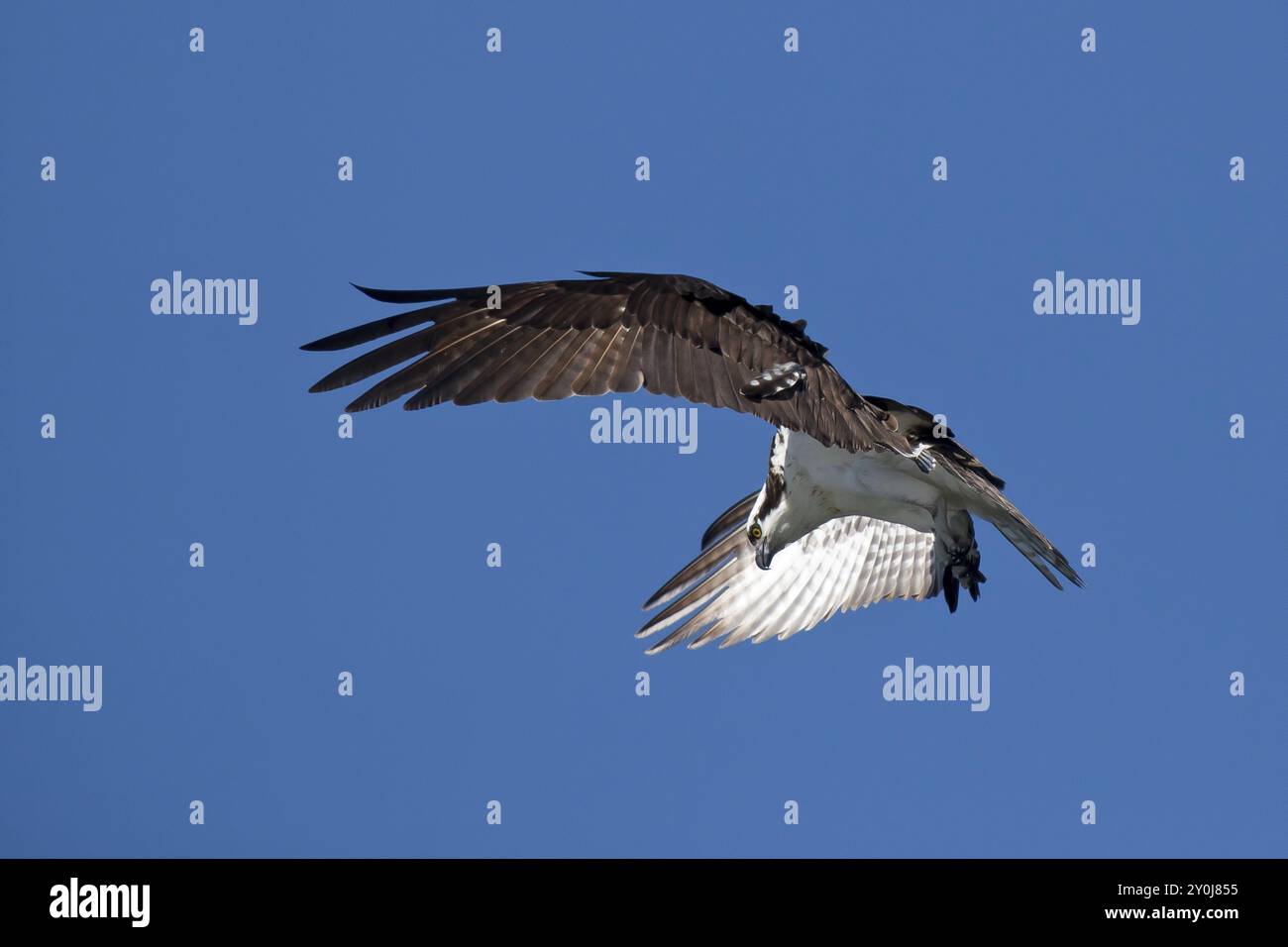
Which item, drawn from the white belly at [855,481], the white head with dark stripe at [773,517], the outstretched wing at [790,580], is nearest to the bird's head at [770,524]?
the white head with dark stripe at [773,517]

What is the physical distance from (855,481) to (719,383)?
2577mm

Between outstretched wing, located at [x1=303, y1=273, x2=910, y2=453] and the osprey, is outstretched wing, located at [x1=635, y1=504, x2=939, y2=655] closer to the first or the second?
the osprey

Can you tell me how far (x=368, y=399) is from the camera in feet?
35.9

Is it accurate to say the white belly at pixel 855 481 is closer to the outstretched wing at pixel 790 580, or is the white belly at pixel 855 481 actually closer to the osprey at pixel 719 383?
the osprey at pixel 719 383

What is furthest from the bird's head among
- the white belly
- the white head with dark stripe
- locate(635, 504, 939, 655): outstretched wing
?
locate(635, 504, 939, 655): outstretched wing

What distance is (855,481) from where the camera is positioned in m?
14.0

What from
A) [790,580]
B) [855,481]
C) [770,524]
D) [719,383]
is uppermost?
[719,383]

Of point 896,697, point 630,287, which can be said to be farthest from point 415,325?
point 896,697

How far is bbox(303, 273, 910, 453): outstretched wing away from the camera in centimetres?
1133

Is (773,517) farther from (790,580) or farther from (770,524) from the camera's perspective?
(790,580)

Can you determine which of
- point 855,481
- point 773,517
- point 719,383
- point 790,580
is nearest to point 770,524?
point 773,517

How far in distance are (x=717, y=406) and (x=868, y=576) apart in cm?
484

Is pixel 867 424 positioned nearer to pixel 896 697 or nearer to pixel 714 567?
pixel 714 567

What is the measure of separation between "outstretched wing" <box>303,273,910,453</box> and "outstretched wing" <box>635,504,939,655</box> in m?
3.75
